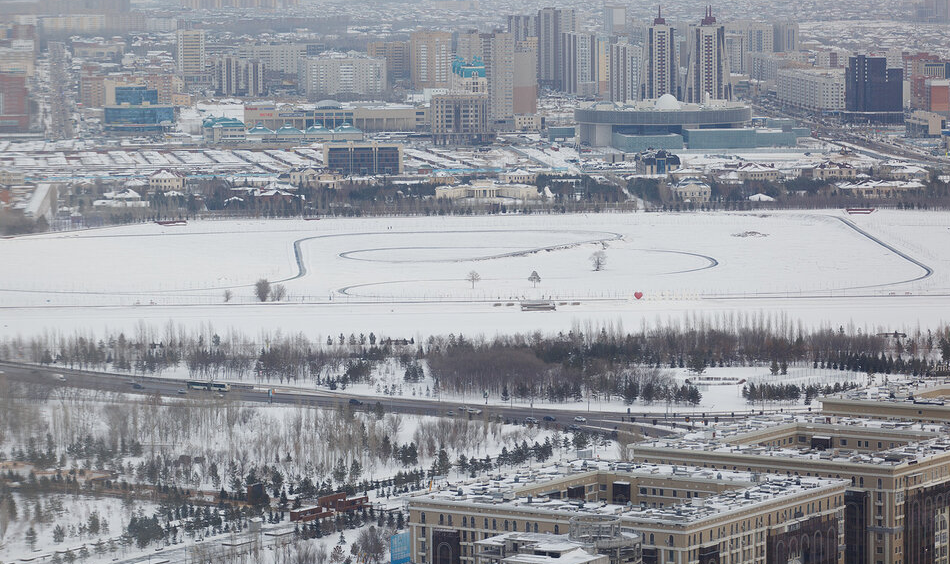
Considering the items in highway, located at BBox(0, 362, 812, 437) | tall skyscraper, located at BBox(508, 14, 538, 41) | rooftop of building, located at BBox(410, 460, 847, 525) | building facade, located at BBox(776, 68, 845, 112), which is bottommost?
highway, located at BBox(0, 362, 812, 437)

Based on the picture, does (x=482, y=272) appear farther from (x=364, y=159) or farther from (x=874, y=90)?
(x=874, y=90)

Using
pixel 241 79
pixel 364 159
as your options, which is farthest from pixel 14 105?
pixel 241 79

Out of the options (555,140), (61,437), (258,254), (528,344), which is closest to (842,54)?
(555,140)

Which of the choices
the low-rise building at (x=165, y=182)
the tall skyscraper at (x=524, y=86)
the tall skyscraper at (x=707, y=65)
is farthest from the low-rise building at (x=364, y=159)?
the tall skyscraper at (x=524, y=86)

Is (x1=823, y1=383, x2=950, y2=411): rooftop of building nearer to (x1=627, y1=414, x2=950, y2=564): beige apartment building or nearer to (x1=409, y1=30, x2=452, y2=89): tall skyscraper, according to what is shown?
(x1=627, y1=414, x2=950, y2=564): beige apartment building

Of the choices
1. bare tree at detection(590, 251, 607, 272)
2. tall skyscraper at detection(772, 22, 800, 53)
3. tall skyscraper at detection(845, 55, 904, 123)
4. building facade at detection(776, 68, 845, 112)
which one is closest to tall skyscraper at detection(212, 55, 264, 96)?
building facade at detection(776, 68, 845, 112)

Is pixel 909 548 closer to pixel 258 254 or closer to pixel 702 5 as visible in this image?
pixel 258 254
